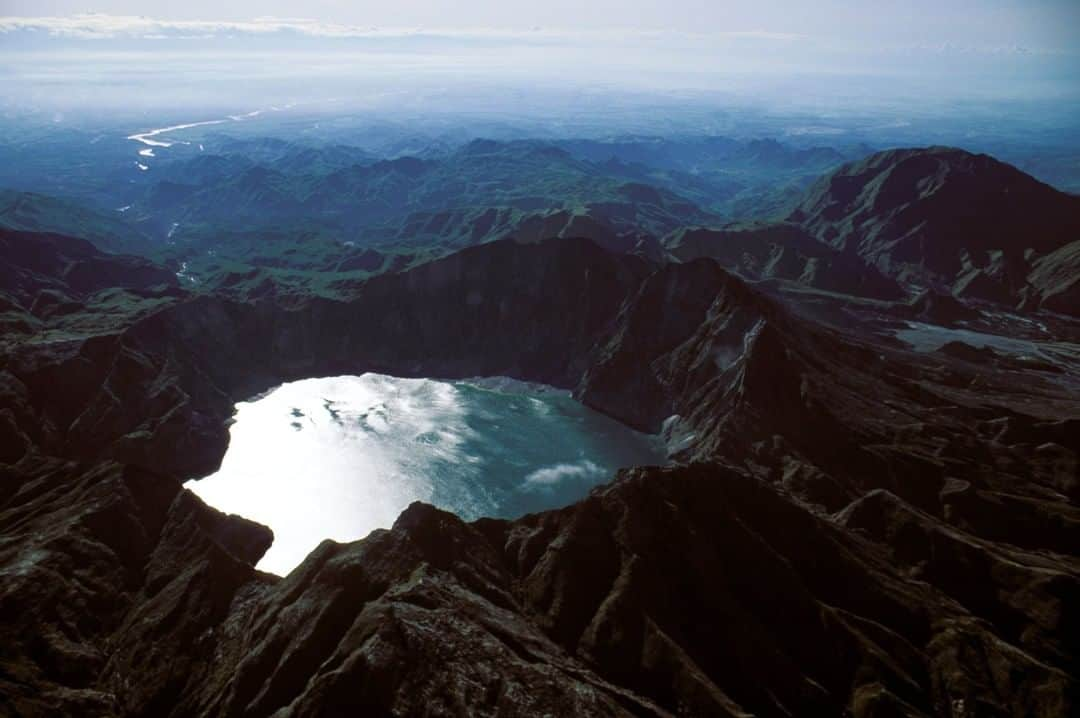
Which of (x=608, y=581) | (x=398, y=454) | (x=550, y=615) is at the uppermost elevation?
(x=608, y=581)

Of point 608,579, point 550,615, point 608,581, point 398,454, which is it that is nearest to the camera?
point 550,615

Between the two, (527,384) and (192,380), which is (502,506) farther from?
(192,380)

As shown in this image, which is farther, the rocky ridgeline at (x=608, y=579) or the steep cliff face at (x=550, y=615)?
the rocky ridgeline at (x=608, y=579)

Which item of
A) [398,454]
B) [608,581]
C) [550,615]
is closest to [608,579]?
[608,581]

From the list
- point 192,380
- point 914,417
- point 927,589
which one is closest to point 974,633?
point 927,589

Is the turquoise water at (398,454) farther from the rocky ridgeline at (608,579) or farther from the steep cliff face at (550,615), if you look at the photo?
the steep cliff face at (550,615)

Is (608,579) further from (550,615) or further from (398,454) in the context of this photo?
(398,454)

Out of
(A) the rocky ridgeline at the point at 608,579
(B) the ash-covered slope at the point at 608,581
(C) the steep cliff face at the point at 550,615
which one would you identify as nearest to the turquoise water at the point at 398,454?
(A) the rocky ridgeline at the point at 608,579
